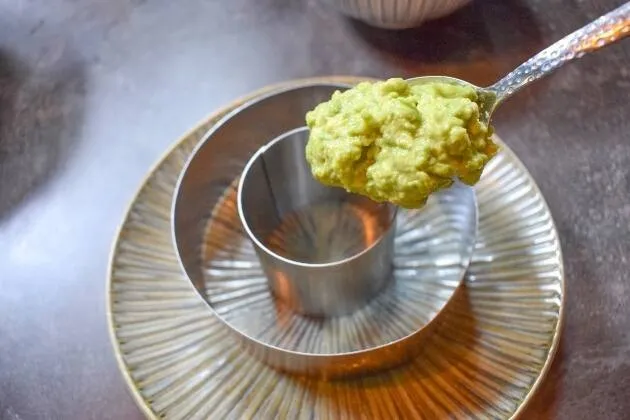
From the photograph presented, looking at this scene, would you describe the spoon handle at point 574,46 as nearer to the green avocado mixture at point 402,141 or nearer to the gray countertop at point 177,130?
the green avocado mixture at point 402,141

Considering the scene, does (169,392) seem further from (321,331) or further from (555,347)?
(555,347)

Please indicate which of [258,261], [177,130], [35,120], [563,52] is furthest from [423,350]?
[35,120]

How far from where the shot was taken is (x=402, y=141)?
27.7 inches

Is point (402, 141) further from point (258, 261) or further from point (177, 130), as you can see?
point (177, 130)

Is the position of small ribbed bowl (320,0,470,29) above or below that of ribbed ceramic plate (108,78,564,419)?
above

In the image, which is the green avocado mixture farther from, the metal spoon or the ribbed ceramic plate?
the ribbed ceramic plate

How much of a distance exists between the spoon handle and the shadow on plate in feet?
2.18

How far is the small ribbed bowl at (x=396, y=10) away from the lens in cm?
106

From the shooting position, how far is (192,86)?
1.14 metres

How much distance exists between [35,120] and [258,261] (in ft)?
1.47

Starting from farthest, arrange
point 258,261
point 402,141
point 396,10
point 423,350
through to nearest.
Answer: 1. point 396,10
2. point 258,261
3. point 423,350
4. point 402,141

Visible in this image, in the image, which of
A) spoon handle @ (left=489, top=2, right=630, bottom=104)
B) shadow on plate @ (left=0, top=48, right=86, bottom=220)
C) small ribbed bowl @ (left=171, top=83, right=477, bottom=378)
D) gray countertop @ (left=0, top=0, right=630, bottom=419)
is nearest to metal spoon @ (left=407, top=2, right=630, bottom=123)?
spoon handle @ (left=489, top=2, right=630, bottom=104)

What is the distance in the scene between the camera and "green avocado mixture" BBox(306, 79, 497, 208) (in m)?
0.69

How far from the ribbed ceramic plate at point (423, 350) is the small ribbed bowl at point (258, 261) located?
0.02 meters
